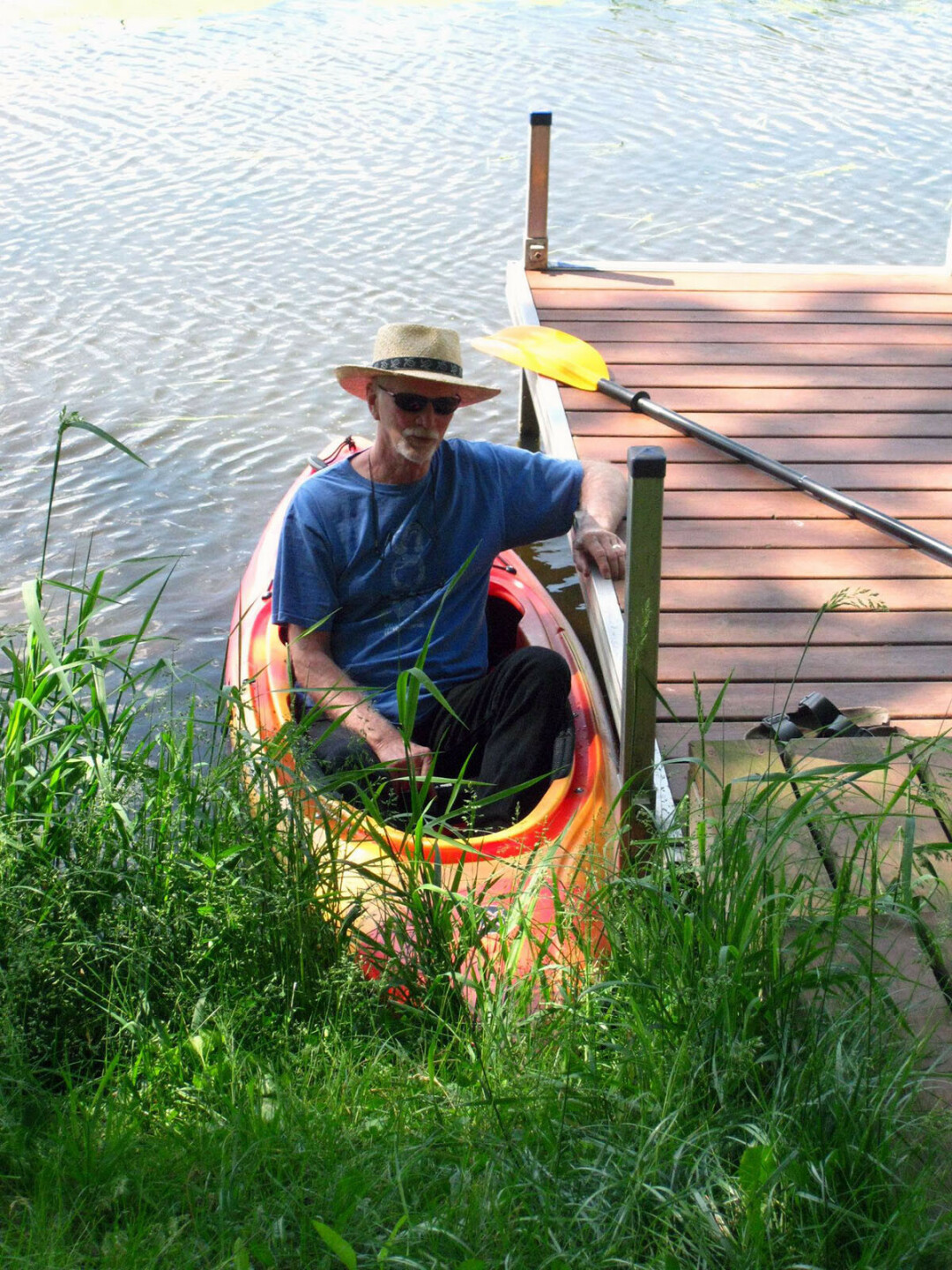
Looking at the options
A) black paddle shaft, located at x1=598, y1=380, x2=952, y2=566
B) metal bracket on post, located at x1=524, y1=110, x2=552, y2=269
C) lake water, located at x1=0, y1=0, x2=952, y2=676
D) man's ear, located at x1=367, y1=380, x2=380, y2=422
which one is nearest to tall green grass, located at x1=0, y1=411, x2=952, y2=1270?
man's ear, located at x1=367, y1=380, x2=380, y2=422

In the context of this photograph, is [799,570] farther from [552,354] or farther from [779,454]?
[552,354]

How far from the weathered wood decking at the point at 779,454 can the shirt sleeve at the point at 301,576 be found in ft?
2.28

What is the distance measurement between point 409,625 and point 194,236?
5622mm

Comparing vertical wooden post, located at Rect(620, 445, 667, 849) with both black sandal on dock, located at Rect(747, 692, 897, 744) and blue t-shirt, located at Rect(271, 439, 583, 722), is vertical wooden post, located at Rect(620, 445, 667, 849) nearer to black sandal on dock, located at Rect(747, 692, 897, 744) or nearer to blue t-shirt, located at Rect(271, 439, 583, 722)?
black sandal on dock, located at Rect(747, 692, 897, 744)

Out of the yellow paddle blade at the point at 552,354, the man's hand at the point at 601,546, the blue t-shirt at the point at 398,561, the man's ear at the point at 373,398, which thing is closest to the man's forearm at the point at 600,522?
the man's hand at the point at 601,546

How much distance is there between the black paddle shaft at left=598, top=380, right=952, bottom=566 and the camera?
11.7ft

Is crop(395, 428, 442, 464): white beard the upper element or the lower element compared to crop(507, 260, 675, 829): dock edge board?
upper

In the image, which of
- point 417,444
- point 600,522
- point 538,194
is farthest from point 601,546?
point 538,194

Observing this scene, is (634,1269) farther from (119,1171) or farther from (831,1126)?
(119,1171)

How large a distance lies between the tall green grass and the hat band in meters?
1.02

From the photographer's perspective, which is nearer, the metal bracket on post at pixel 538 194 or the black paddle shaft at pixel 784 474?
Result: the black paddle shaft at pixel 784 474

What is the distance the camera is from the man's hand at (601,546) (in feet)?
10.6

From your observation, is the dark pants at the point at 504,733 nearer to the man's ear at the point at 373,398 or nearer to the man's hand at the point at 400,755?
the man's hand at the point at 400,755

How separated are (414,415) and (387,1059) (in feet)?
4.71
